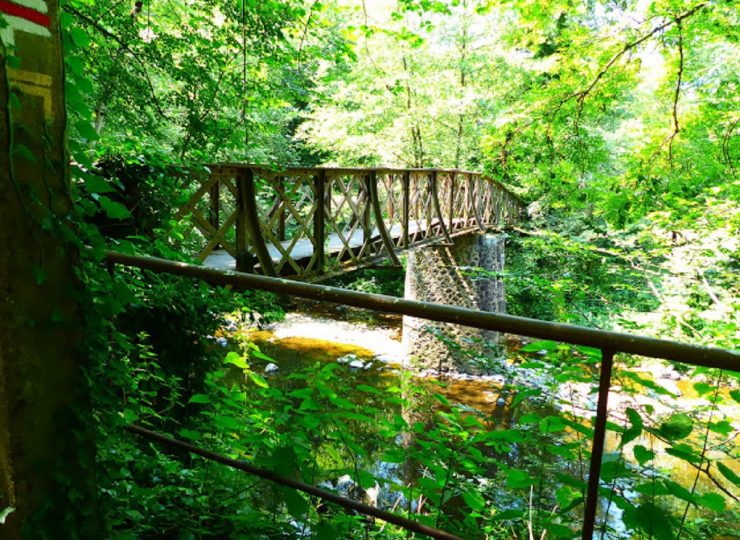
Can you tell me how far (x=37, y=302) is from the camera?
1.08 metres

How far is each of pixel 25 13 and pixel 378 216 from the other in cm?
561

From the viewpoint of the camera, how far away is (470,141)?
597 inches

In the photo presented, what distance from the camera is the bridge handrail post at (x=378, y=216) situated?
643 centimetres

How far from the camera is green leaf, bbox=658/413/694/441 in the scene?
1.08 m

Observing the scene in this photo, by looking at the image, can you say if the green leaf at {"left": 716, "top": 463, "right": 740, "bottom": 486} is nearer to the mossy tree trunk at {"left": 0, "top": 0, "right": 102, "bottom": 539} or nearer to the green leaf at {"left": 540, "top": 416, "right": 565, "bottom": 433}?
the green leaf at {"left": 540, "top": 416, "right": 565, "bottom": 433}

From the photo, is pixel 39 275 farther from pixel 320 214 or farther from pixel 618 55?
pixel 618 55

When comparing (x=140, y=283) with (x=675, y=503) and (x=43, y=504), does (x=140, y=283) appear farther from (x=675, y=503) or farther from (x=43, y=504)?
(x=675, y=503)

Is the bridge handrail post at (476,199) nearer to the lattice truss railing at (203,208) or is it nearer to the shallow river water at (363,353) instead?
the shallow river water at (363,353)

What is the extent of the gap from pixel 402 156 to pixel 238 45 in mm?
10858

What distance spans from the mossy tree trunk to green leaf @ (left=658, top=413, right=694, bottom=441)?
1.31 meters

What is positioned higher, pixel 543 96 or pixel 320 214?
pixel 543 96

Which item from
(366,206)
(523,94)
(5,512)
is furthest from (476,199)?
(5,512)

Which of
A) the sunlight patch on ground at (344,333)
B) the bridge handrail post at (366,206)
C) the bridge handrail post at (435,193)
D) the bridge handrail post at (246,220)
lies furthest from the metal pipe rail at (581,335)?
the sunlight patch on ground at (344,333)

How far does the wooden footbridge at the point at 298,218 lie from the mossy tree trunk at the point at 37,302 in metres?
2.42
